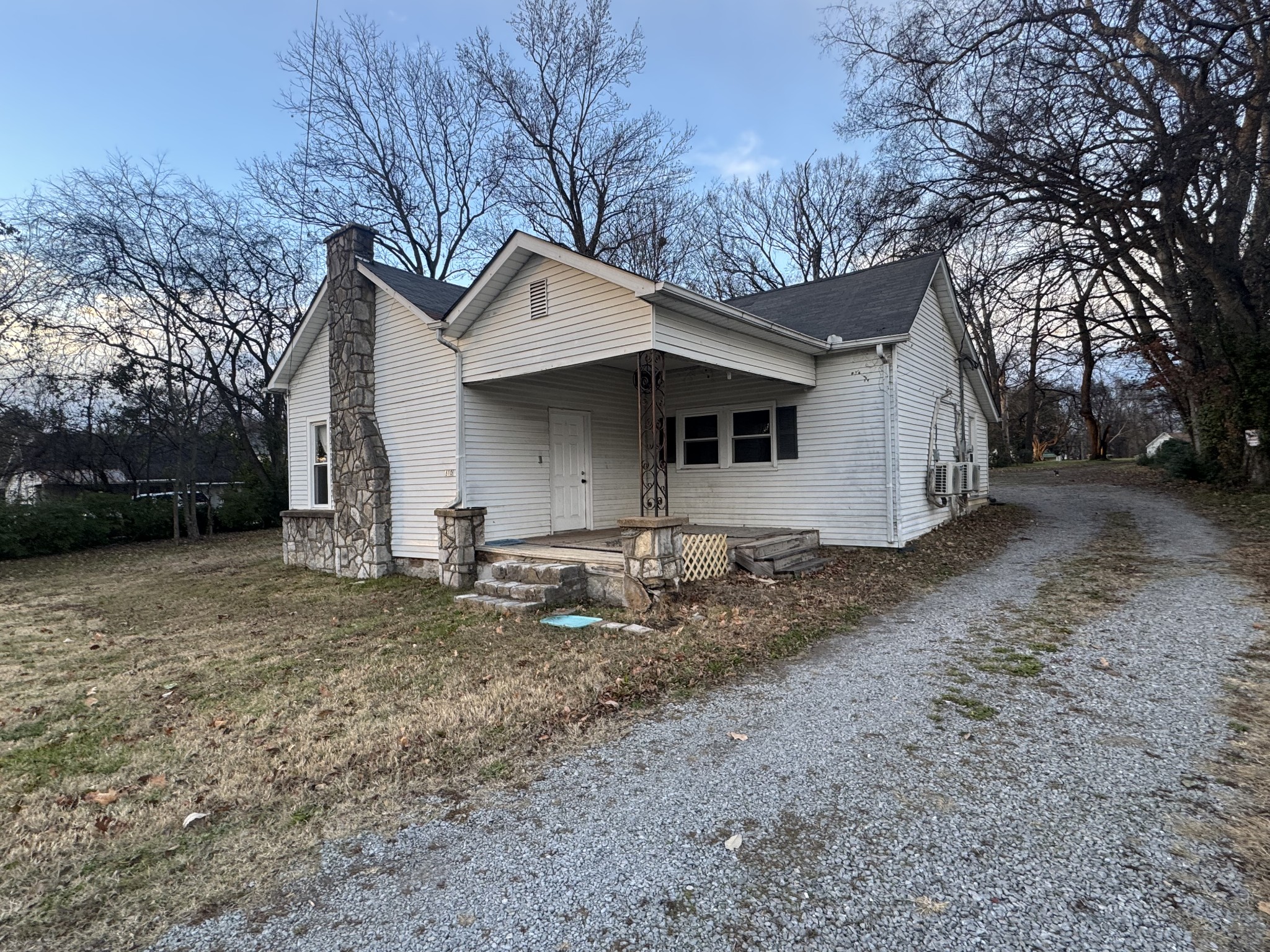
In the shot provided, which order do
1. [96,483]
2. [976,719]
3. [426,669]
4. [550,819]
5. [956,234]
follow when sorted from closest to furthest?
[550,819] < [976,719] < [426,669] < [956,234] < [96,483]

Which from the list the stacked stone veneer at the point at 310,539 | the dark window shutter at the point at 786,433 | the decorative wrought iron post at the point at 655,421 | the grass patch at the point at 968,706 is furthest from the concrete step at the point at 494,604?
the dark window shutter at the point at 786,433

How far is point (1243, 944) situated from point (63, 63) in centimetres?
1275

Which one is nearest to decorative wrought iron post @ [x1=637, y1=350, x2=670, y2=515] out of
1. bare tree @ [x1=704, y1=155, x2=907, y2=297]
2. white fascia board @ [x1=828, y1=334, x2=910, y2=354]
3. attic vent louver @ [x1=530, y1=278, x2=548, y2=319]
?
attic vent louver @ [x1=530, y1=278, x2=548, y2=319]

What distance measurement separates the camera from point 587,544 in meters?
8.83

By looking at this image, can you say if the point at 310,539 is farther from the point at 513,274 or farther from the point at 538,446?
the point at 513,274

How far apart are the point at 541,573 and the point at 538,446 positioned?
3.31m

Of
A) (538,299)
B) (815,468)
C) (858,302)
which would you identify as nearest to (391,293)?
(538,299)

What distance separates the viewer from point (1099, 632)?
5570mm

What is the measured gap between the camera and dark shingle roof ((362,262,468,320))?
9.86 metres

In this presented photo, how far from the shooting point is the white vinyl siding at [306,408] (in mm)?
11617

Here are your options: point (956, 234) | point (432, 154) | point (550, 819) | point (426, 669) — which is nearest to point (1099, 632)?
point (550, 819)

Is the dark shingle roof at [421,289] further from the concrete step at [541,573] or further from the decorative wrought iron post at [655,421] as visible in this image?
the concrete step at [541,573]

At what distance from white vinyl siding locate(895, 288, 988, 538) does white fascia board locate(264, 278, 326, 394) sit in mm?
9955

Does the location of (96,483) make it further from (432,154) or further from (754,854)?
(754,854)
